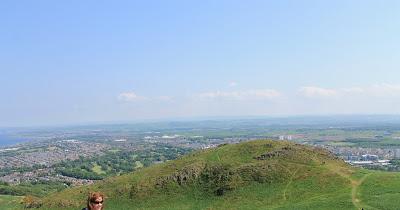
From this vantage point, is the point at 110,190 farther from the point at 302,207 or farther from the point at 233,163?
the point at 302,207

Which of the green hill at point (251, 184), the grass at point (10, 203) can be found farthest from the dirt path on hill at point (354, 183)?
the grass at point (10, 203)

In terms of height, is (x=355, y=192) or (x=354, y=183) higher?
(x=354, y=183)

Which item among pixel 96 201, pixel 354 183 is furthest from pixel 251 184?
pixel 96 201

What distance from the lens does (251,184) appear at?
75.5 metres

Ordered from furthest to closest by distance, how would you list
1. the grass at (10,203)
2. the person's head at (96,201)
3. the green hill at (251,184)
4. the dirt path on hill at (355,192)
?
1. the grass at (10,203)
2. the green hill at (251,184)
3. the dirt path on hill at (355,192)
4. the person's head at (96,201)

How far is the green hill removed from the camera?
66688 mm

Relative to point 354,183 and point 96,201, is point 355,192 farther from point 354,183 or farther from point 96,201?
point 96,201

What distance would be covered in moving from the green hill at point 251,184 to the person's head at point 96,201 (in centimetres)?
5512

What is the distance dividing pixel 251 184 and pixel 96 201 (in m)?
66.8

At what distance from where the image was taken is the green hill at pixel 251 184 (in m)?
66.7

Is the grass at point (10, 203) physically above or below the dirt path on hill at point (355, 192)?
below

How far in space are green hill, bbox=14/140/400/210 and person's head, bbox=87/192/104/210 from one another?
5512cm

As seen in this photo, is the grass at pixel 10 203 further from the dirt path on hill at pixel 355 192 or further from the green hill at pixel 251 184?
the dirt path on hill at pixel 355 192

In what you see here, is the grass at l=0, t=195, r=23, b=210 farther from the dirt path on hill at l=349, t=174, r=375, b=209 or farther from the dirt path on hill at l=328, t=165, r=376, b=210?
the dirt path on hill at l=349, t=174, r=375, b=209
